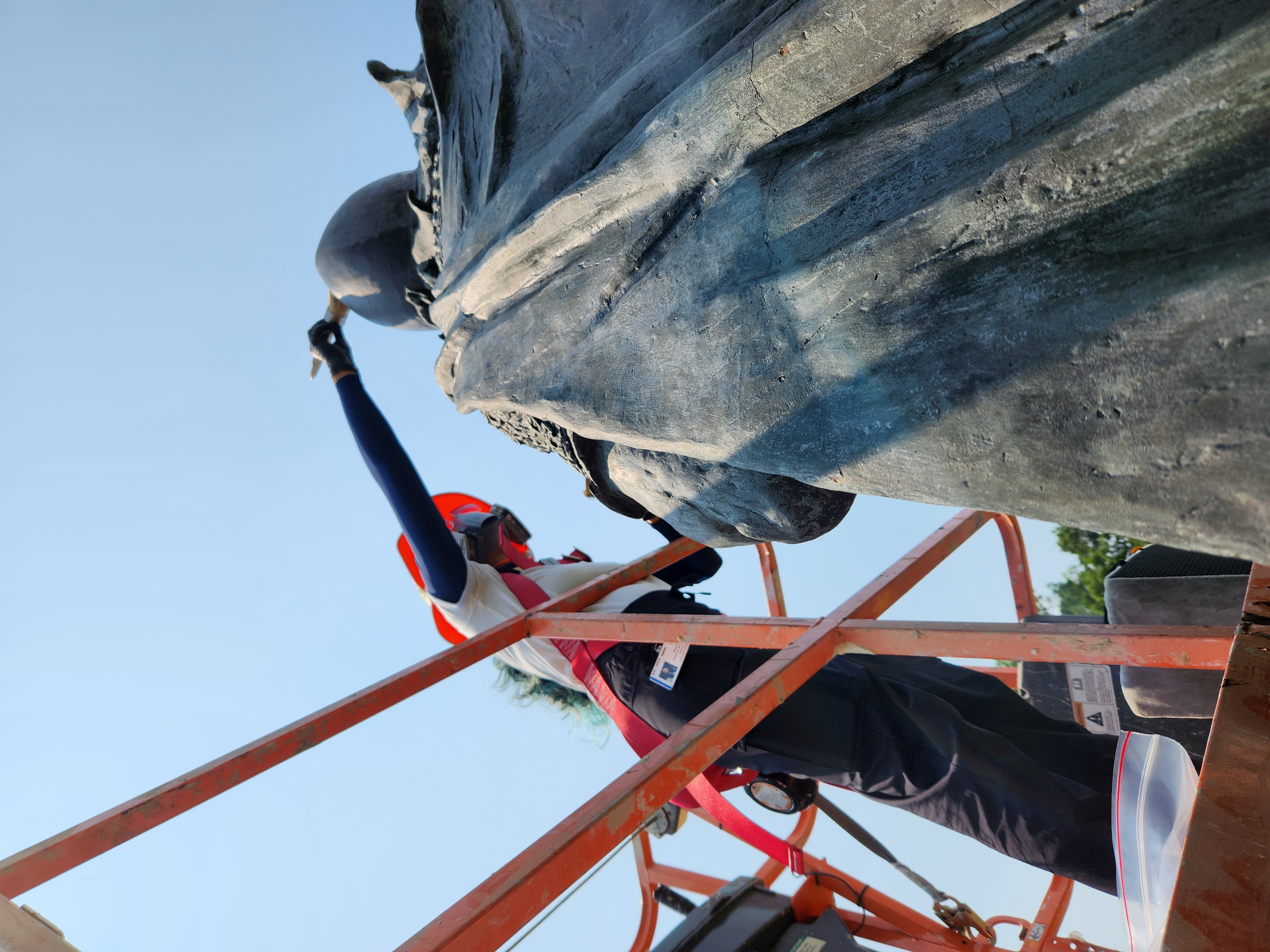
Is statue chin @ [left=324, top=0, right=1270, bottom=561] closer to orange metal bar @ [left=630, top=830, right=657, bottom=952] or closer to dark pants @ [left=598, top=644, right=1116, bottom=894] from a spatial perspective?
dark pants @ [left=598, top=644, right=1116, bottom=894]

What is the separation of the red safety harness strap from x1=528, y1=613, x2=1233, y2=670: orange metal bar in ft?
1.16

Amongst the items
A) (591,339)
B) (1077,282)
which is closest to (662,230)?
(591,339)

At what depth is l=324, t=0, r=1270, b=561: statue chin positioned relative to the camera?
72 cm

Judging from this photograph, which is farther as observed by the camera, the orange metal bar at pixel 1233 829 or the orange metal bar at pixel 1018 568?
the orange metal bar at pixel 1018 568

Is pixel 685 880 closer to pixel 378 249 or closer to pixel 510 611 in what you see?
pixel 510 611

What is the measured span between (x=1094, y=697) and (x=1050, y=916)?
805 mm

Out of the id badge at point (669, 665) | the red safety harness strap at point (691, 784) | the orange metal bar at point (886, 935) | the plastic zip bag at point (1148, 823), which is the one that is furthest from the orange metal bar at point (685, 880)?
the plastic zip bag at point (1148, 823)

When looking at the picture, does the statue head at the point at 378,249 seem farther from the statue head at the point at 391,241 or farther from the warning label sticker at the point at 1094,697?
the warning label sticker at the point at 1094,697

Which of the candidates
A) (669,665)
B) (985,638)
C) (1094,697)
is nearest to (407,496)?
(669,665)

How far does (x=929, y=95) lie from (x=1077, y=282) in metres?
0.33

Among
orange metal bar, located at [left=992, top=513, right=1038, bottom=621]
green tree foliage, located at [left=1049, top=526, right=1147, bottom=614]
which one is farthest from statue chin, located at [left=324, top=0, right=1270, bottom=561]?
green tree foliage, located at [left=1049, top=526, right=1147, bottom=614]

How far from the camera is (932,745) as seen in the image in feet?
5.60

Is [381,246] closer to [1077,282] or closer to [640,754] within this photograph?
[640,754]

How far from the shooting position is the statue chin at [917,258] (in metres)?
0.72
